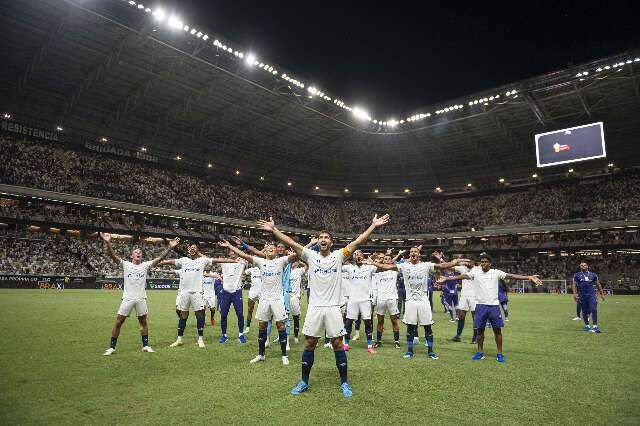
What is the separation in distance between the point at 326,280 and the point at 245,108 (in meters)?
39.1

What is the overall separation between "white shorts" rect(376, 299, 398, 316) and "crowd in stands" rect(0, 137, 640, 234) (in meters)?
39.7

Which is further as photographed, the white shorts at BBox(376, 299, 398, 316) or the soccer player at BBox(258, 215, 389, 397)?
the white shorts at BBox(376, 299, 398, 316)

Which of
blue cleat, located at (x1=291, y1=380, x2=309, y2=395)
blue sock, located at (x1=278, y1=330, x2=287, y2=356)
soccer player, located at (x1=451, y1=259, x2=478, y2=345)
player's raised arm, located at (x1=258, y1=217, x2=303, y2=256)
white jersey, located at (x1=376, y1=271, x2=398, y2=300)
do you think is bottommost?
blue cleat, located at (x1=291, y1=380, x2=309, y2=395)

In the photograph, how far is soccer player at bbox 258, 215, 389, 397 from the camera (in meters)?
6.46

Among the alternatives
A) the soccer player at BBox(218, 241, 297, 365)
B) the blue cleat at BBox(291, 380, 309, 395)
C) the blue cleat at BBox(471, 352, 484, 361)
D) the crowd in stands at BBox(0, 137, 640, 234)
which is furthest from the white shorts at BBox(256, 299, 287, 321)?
the crowd in stands at BBox(0, 137, 640, 234)

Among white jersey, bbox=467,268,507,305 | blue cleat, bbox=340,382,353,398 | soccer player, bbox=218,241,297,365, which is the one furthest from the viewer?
white jersey, bbox=467,268,507,305

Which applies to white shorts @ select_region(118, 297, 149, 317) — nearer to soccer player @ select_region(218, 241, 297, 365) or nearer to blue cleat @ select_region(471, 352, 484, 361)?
soccer player @ select_region(218, 241, 297, 365)

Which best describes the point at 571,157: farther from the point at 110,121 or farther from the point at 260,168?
the point at 110,121

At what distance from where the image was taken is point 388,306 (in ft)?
37.1

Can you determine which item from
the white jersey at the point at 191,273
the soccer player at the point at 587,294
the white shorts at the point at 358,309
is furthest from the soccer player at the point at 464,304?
the white jersey at the point at 191,273

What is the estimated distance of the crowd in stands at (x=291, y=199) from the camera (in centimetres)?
4106

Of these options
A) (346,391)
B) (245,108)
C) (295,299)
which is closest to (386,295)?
(295,299)

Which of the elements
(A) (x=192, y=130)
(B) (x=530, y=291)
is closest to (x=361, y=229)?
(B) (x=530, y=291)

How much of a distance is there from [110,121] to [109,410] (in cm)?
4450
